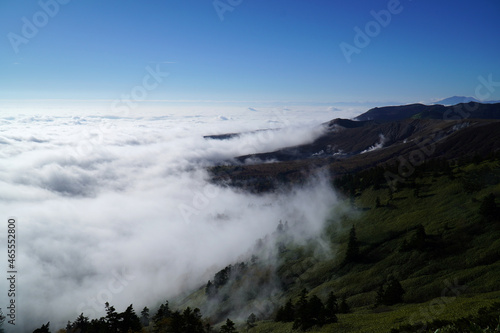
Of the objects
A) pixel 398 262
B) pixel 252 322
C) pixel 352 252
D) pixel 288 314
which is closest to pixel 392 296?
pixel 398 262

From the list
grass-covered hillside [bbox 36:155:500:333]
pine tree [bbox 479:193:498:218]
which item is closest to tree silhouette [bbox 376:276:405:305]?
grass-covered hillside [bbox 36:155:500:333]

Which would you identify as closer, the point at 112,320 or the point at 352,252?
the point at 112,320

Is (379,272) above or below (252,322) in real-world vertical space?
above

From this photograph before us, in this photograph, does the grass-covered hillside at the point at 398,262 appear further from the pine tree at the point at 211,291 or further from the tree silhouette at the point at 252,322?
the pine tree at the point at 211,291

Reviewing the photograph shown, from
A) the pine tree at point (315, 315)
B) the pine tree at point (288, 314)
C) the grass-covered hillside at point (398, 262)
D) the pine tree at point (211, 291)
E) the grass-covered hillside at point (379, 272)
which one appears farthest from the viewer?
the pine tree at point (211, 291)

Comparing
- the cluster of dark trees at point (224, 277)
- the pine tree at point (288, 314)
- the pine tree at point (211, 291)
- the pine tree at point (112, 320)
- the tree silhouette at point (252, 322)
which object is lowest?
the pine tree at point (211, 291)

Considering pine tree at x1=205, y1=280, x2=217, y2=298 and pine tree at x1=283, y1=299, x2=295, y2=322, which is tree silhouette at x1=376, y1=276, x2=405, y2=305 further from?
pine tree at x1=205, y1=280, x2=217, y2=298

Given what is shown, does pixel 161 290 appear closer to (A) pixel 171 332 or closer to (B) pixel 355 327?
(A) pixel 171 332

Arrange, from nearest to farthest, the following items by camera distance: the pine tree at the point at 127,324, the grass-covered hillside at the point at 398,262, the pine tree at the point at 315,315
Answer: the grass-covered hillside at the point at 398,262
the pine tree at the point at 315,315
the pine tree at the point at 127,324

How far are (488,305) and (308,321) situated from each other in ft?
116

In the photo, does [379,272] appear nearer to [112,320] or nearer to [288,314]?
[288,314]

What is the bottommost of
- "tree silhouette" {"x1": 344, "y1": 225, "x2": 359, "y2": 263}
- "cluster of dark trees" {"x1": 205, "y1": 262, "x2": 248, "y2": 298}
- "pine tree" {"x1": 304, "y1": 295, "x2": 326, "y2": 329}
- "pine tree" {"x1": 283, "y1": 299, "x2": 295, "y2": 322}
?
"cluster of dark trees" {"x1": 205, "y1": 262, "x2": 248, "y2": 298}

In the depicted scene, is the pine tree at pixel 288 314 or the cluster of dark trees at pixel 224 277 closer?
the pine tree at pixel 288 314

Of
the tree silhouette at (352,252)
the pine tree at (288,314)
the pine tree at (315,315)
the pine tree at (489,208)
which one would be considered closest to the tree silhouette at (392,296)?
the pine tree at (315,315)
